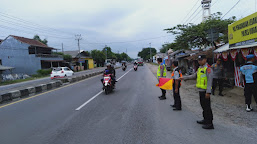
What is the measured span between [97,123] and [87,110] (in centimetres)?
138

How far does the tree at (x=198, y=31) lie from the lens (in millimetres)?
12475

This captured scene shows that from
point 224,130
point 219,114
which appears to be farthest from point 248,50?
point 224,130

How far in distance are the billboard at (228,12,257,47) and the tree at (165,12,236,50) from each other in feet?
15.5

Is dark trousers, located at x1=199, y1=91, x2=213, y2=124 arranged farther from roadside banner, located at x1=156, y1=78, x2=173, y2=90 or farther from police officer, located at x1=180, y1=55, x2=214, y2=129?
roadside banner, located at x1=156, y1=78, x2=173, y2=90

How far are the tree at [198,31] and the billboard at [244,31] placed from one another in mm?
4736

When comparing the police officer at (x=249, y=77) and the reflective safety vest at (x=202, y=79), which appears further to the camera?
the police officer at (x=249, y=77)

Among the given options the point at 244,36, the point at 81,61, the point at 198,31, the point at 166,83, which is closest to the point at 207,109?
the point at 166,83

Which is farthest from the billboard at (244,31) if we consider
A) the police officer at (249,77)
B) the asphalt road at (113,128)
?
the asphalt road at (113,128)

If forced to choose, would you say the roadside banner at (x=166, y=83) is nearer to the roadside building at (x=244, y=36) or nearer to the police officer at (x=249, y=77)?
the police officer at (x=249, y=77)

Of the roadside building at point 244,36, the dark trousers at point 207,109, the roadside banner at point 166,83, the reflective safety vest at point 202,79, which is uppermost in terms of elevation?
the roadside building at point 244,36

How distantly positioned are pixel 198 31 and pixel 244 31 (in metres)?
5.92

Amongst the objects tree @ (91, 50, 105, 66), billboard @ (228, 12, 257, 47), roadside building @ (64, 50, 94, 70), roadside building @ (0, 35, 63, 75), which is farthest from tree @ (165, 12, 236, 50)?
tree @ (91, 50, 105, 66)

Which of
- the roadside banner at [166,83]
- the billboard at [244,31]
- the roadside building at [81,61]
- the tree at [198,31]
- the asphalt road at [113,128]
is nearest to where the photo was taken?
the asphalt road at [113,128]

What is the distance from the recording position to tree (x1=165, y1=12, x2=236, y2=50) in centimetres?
1248
